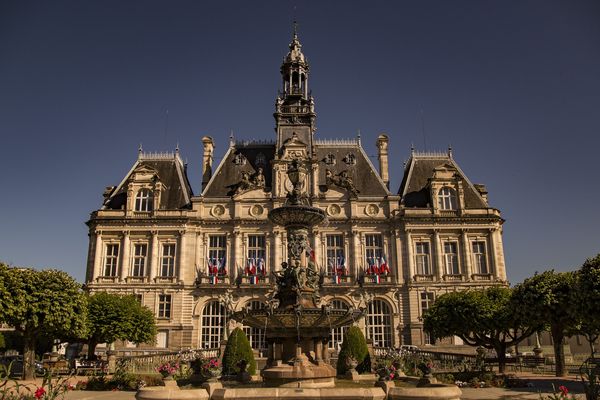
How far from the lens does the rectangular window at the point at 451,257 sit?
141 ft

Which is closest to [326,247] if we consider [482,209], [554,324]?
→ [482,209]

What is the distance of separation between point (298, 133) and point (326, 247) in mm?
11184

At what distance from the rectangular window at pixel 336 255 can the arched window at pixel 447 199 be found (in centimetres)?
911

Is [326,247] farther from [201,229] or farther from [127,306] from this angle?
[127,306]

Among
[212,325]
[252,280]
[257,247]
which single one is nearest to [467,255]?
[257,247]

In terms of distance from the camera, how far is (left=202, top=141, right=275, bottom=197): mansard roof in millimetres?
45594

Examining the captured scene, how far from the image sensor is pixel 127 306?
111 feet

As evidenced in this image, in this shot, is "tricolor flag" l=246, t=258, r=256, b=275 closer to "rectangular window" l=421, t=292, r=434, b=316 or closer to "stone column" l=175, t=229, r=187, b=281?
"stone column" l=175, t=229, r=187, b=281

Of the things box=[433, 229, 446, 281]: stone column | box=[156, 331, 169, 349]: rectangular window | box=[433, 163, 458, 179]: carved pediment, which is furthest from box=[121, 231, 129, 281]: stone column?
box=[433, 163, 458, 179]: carved pediment

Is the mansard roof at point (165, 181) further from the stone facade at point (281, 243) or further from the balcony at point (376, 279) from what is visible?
the balcony at point (376, 279)

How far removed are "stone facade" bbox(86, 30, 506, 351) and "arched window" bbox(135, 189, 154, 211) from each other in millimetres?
92

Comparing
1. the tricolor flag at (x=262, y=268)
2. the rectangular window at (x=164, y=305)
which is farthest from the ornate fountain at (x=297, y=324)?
the rectangular window at (x=164, y=305)

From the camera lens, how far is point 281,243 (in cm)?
4306

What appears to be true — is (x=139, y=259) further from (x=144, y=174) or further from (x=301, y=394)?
(x=301, y=394)
